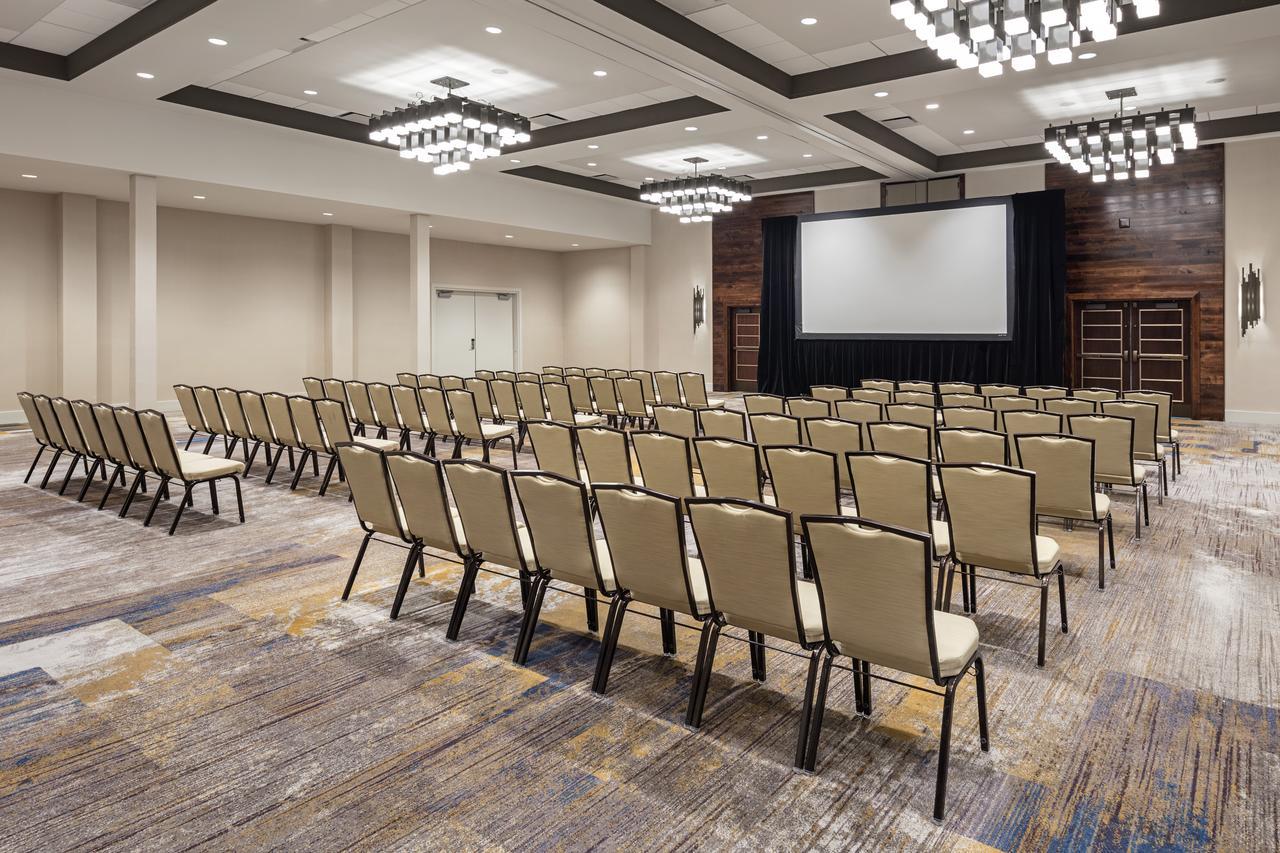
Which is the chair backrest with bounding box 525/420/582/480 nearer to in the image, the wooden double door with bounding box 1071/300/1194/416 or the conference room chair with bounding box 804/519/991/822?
the conference room chair with bounding box 804/519/991/822

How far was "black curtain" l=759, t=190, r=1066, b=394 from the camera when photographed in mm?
13922

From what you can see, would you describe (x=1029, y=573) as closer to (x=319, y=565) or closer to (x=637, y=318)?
(x=319, y=565)

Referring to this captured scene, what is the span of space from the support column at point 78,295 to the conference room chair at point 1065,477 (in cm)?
1318

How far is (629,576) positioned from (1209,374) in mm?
13053

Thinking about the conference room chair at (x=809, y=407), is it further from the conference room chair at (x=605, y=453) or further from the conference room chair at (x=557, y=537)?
the conference room chair at (x=557, y=537)

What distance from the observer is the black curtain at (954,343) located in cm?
1392

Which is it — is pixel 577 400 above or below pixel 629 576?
above

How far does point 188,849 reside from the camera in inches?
94.0

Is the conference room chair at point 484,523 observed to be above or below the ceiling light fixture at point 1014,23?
below

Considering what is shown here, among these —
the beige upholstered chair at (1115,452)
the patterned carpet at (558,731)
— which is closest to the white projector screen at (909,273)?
the beige upholstered chair at (1115,452)

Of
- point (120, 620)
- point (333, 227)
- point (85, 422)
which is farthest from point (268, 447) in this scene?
point (333, 227)

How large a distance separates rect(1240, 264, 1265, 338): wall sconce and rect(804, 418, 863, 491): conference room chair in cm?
1000

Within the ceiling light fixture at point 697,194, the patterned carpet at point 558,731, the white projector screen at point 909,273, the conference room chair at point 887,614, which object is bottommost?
the patterned carpet at point 558,731

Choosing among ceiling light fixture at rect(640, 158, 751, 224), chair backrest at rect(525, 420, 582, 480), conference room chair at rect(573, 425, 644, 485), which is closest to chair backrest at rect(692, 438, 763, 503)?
conference room chair at rect(573, 425, 644, 485)
